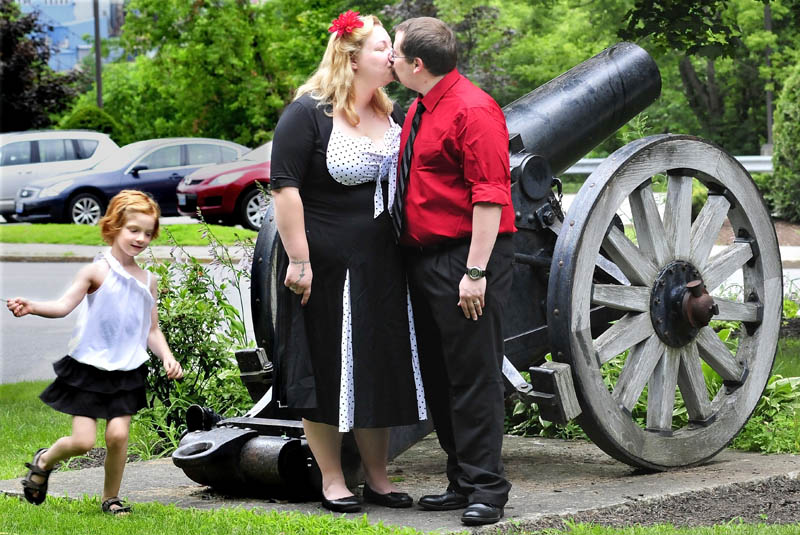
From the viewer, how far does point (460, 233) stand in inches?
159

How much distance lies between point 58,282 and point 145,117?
72.2 feet

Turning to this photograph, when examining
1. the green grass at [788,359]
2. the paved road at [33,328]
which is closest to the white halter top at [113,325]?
the green grass at [788,359]

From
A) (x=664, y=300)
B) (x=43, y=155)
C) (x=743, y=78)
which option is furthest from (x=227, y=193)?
(x=743, y=78)

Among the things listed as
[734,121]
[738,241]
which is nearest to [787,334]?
[738,241]

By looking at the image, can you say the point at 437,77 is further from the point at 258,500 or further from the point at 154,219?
Result: the point at 258,500

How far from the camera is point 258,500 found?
15.0ft

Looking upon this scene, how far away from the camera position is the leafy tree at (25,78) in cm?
3139

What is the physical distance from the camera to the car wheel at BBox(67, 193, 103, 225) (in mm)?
22328

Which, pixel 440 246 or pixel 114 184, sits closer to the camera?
pixel 440 246

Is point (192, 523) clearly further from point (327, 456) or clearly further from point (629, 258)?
point (629, 258)

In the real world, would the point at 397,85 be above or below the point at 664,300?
above

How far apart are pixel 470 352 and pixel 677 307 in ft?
3.89

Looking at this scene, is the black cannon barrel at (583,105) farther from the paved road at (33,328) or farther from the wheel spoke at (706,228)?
the paved road at (33,328)

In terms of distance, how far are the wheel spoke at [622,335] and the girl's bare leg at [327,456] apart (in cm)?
106
